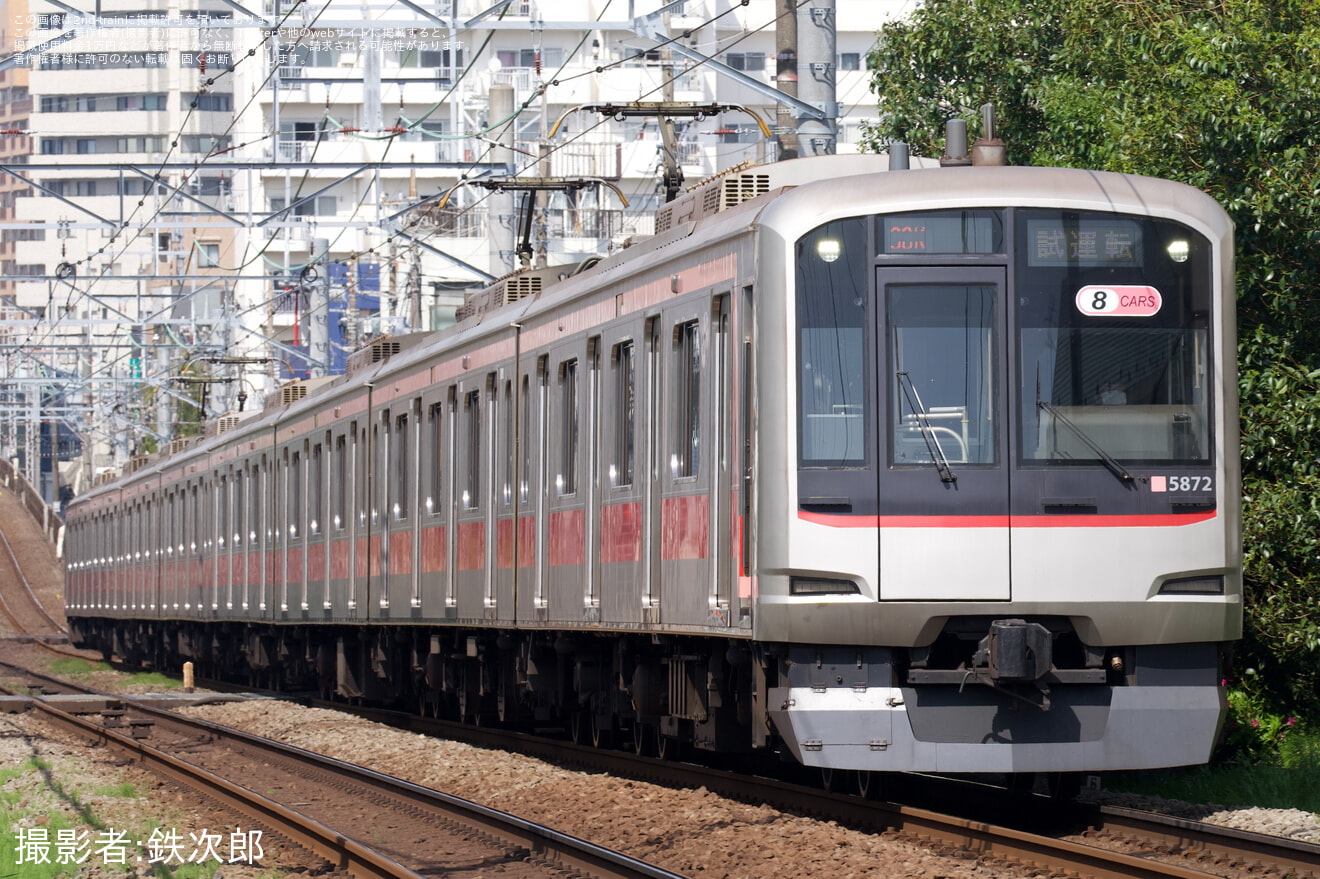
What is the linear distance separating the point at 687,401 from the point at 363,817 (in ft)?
10.5

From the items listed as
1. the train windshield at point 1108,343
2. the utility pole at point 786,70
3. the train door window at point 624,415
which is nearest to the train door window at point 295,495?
the utility pole at point 786,70

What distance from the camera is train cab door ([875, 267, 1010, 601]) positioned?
31.3 feet

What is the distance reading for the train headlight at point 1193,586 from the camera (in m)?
9.70

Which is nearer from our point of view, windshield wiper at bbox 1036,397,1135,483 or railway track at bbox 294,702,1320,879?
railway track at bbox 294,702,1320,879

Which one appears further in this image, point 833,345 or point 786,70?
point 786,70

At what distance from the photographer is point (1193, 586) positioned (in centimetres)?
A: 974

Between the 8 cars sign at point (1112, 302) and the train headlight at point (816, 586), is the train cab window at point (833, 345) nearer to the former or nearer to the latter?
the train headlight at point (816, 586)

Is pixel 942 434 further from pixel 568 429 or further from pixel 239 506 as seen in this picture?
pixel 239 506

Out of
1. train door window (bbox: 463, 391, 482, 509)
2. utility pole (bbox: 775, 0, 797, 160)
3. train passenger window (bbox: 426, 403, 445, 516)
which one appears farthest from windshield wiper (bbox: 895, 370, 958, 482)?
train passenger window (bbox: 426, 403, 445, 516)

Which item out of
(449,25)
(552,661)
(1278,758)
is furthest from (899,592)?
(449,25)

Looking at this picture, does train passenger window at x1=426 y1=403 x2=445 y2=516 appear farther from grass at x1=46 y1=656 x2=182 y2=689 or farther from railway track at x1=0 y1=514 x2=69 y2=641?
railway track at x1=0 y1=514 x2=69 y2=641

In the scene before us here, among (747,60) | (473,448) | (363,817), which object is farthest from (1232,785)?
(747,60)

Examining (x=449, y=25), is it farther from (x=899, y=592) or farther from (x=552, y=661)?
(x=899, y=592)

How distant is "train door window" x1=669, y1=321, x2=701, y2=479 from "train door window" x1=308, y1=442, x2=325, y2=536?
10.7 meters
